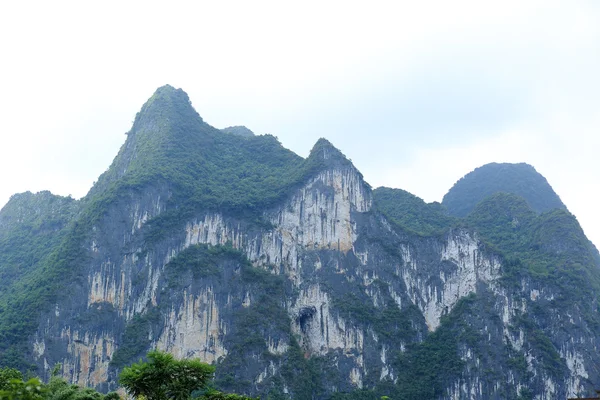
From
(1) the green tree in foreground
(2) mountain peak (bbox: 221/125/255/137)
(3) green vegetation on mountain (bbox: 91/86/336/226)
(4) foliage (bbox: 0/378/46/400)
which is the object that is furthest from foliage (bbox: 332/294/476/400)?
(2) mountain peak (bbox: 221/125/255/137)

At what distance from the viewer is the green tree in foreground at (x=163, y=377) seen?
83.1ft

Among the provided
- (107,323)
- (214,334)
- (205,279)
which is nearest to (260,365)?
(214,334)

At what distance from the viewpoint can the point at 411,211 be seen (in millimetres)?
90312

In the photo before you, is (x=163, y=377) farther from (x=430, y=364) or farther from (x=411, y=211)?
(x=411, y=211)

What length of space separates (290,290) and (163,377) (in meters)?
43.8

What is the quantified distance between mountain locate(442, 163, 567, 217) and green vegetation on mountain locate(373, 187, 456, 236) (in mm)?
23407

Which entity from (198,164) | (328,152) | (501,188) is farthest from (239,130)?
(501,188)

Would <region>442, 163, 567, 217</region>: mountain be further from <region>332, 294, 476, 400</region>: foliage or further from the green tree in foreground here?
the green tree in foreground

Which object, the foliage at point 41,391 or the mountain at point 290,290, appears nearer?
the foliage at point 41,391

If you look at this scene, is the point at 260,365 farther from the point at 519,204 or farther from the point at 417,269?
the point at 519,204

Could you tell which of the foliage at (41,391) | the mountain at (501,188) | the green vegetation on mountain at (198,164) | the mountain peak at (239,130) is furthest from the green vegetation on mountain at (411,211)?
the foliage at (41,391)

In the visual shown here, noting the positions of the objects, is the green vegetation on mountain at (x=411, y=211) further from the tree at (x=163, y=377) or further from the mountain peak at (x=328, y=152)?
the tree at (x=163, y=377)

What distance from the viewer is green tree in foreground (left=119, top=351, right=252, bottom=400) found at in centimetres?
2533

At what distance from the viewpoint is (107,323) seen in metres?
61.5
